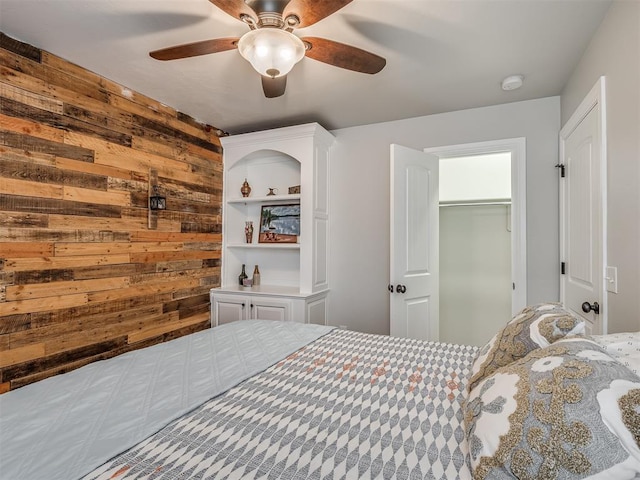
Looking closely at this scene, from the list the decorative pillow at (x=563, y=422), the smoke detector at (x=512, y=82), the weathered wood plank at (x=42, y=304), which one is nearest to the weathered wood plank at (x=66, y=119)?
the weathered wood plank at (x=42, y=304)

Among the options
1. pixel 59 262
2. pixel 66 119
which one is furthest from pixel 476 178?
pixel 59 262

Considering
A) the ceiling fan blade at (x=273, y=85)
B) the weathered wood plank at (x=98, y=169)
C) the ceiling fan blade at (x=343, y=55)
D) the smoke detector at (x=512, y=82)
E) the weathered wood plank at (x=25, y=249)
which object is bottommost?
the weathered wood plank at (x=25, y=249)

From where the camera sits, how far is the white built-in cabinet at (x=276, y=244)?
3207 millimetres

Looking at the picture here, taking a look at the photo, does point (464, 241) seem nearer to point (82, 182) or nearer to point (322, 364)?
point (322, 364)

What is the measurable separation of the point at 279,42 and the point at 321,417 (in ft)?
5.10

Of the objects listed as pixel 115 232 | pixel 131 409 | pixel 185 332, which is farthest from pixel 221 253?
pixel 131 409

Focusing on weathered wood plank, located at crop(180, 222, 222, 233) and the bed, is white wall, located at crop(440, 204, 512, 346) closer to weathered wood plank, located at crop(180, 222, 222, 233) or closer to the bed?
the bed

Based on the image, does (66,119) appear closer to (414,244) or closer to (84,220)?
→ (84,220)

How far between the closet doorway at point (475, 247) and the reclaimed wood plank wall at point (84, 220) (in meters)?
2.70

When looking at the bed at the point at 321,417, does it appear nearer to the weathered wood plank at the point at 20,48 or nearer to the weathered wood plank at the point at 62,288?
the weathered wood plank at the point at 62,288

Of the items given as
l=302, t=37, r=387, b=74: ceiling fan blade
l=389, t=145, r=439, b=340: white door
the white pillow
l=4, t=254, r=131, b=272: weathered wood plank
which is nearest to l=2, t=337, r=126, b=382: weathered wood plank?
l=4, t=254, r=131, b=272: weathered wood plank

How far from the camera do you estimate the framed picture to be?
11.9 feet

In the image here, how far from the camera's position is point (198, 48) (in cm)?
166

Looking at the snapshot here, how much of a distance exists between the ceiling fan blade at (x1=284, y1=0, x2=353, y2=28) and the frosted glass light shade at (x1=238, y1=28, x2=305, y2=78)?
0.09m
